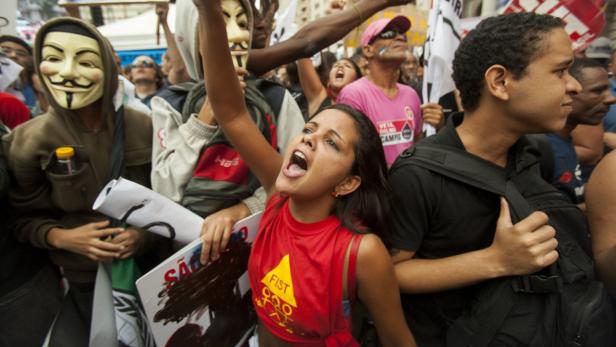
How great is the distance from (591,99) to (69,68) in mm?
2982

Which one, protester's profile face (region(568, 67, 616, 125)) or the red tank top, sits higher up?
protester's profile face (region(568, 67, 616, 125))

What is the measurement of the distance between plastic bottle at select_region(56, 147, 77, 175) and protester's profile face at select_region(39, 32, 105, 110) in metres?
0.24

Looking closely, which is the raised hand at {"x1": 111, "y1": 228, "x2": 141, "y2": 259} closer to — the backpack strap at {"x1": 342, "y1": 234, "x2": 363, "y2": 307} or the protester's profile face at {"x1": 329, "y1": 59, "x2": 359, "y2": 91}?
the backpack strap at {"x1": 342, "y1": 234, "x2": 363, "y2": 307}

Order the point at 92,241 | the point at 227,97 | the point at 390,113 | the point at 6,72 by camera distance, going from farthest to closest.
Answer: the point at 390,113 < the point at 6,72 < the point at 92,241 < the point at 227,97

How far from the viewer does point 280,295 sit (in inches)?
55.2

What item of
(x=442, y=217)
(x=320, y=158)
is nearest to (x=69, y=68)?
(x=320, y=158)

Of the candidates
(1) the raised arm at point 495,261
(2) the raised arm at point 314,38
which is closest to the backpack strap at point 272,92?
(2) the raised arm at point 314,38

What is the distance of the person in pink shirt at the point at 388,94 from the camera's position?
2.90 metres

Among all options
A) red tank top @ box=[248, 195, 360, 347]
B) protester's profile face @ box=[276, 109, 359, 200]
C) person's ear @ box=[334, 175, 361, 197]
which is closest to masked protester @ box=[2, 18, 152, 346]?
red tank top @ box=[248, 195, 360, 347]

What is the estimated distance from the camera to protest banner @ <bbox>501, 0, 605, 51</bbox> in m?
2.50

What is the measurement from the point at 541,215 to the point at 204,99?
1.36 metres

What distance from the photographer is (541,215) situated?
4.01 ft

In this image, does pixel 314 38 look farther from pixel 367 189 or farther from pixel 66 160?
pixel 66 160

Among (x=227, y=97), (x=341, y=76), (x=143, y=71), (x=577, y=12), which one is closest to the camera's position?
(x=227, y=97)
